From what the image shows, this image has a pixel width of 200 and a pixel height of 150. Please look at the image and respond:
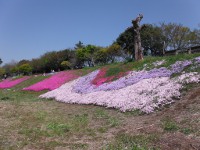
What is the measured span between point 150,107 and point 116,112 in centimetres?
193

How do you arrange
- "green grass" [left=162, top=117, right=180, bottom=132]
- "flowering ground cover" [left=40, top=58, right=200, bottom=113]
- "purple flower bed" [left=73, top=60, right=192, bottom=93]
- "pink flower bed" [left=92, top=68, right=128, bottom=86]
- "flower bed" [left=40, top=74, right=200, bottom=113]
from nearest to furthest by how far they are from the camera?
1. "green grass" [left=162, top=117, right=180, bottom=132]
2. "flower bed" [left=40, top=74, right=200, bottom=113]
3. "flowering ground cover" [left=40, top=58, right=200, bottom=113]
4. "purple flower bed" [left=73, top=60, right=192, bottom=93]
5. "pink flower bed" [left=92, top=68, right=128, bottom=86]

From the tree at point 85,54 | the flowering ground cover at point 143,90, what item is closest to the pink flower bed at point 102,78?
the flowering ground cover at point 143,90

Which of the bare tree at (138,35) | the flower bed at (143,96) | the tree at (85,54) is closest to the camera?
the flower bed at (143,96)

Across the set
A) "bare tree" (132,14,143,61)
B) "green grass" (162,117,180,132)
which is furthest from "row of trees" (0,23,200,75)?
"green grass" (162,117,180,132)

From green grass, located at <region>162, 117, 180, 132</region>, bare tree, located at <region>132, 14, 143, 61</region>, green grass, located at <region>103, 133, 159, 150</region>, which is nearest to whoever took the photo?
green grass, located at <region>103, 133, 159, 150</region>

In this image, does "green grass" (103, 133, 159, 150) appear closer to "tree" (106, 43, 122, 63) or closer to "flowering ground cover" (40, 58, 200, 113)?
"flowering ground cover" (40, 58, 200, 113)

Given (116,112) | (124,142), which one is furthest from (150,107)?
(124,142)

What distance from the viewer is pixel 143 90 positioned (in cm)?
1574

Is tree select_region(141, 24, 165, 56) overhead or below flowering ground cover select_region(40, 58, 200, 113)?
overhead

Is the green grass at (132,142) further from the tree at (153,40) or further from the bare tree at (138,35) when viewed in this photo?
the tree at (153,40)

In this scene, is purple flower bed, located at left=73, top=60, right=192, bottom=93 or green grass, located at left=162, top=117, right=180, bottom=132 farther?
purple flower bed, located at left=73, top=60, right=192, bottom=93

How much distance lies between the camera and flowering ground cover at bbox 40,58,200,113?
44.6ft

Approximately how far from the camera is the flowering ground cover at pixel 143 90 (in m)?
13.6

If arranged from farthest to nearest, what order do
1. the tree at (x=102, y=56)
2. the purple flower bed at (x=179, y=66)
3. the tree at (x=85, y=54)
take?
the tree at (x=85, y=54)
the tree at (x=102, y=56)
the purple flower bed at (x=179, y=66)
